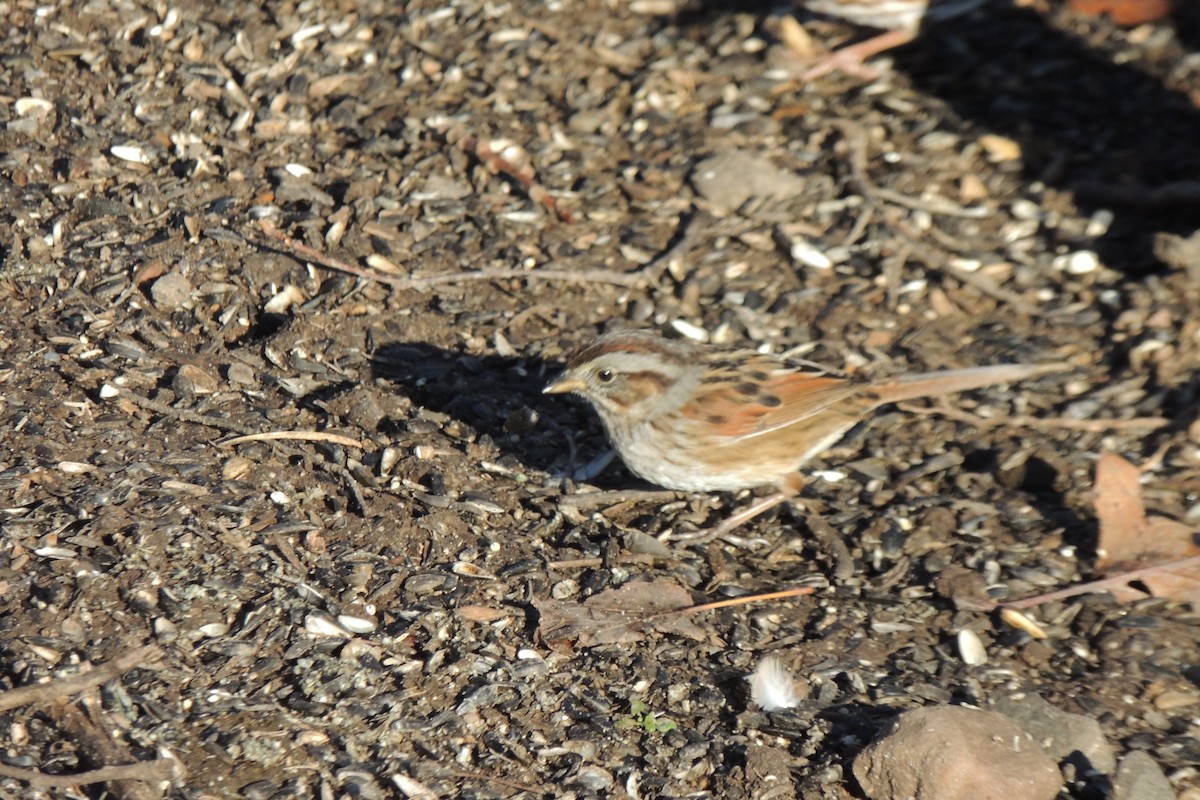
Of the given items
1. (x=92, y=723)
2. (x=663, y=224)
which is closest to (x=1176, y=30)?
(x=663, y=224)

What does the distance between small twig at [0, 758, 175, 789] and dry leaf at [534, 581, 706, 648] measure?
1.27m

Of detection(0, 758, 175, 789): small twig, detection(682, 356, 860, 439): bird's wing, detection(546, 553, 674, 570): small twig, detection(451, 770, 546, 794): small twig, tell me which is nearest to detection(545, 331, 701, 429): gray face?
detection(682, 356, 860, 439): bird's wing

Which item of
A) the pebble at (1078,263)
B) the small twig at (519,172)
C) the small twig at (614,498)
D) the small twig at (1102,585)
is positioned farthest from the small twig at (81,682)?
the pebble at (1078,263)

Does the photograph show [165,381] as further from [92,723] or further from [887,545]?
[887,545]

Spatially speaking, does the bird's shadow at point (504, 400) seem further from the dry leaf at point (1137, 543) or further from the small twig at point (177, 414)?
the dry leaf at point (1137, 543)

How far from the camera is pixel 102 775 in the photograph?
3547 millimetres

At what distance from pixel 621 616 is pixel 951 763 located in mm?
1199

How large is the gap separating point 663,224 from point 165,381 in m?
2.44

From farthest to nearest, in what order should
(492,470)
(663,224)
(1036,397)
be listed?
(663,224)
(1036,397)
(492,470)

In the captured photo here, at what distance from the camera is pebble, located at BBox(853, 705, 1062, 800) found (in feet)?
12.4

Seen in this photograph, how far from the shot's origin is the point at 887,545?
499 centimetres

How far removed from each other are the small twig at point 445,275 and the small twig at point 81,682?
211cm

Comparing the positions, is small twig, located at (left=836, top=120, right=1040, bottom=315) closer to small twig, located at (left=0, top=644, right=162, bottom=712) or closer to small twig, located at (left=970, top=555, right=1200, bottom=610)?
small twig, located at (left=970, top=555, right=1200, bottom=610)

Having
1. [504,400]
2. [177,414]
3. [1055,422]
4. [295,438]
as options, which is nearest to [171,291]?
[177,414]
